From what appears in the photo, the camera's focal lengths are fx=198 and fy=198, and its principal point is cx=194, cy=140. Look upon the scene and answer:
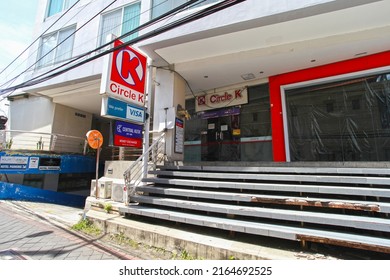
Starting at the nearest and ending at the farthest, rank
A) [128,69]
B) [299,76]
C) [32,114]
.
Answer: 1. [128,69]
2. [299,76]
3. [32,114]

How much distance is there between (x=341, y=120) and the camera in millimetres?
6281

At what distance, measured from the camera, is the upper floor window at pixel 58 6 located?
1015 centimetres

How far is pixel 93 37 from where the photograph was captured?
8.77 m

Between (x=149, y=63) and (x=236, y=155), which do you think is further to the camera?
(x=236, y=155)

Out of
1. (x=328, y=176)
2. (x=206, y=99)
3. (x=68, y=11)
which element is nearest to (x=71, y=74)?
(x=68, y=11)

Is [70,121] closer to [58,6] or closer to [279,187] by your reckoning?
[58,6]

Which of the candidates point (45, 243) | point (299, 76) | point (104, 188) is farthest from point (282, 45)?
point (45, 243)

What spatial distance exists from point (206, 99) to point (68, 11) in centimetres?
820

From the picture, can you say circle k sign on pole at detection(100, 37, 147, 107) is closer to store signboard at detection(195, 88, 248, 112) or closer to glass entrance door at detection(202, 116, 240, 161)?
store signboard at detection(195, 88, 248, 112)

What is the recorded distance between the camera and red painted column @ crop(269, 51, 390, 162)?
5875 mm

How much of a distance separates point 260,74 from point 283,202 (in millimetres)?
5072

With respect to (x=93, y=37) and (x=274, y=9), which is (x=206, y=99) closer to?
(x=274, y=9)

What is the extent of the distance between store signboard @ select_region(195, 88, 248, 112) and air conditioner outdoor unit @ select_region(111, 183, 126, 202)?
4.67m

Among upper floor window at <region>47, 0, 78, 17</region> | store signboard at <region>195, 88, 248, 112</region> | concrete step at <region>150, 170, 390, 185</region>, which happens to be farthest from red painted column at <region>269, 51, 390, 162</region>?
upper floor window at <region>47, 0, 78, 17</region>
